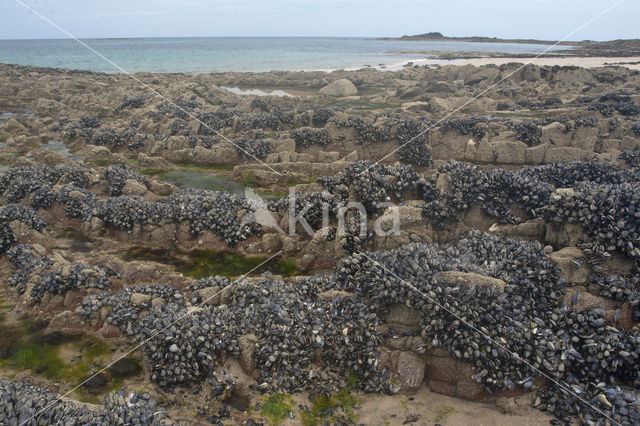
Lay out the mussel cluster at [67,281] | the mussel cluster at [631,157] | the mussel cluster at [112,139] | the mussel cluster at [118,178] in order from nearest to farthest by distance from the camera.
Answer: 1. the mussel cluster at [67,281]
2. the mussel cluster at [118,178]
3. the mussel cluster at [631,157]
4. the mussel cluster at [112,139]

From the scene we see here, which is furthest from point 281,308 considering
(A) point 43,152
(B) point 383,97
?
(B) point 383,97

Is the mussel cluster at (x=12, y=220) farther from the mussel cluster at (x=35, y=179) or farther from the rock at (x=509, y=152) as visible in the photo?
the rock at (x=509, y=152)

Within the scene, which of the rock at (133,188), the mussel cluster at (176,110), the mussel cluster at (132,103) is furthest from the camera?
the mussel cluster at (132,103)

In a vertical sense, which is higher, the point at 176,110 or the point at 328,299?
the point at 176,110

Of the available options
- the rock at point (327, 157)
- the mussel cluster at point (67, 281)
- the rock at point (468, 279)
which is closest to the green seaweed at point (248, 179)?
the rock at point (327, 157)

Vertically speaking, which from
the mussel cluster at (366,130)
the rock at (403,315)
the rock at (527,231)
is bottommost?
A: the rock at (403,315)

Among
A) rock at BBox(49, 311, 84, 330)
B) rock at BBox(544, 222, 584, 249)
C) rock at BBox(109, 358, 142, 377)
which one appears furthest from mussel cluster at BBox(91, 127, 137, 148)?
rock at BBox(544, 222, 584, 249)

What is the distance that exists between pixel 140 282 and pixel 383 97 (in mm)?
28226

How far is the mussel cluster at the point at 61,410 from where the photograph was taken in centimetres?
472

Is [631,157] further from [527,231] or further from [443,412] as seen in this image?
[443,412]

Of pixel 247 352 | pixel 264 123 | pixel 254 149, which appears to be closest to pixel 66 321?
pixel 247 352

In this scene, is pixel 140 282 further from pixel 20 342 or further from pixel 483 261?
pixel 483 261

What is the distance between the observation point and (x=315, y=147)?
60.1ft

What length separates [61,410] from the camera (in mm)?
4895
